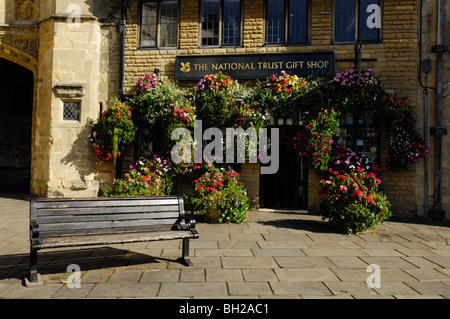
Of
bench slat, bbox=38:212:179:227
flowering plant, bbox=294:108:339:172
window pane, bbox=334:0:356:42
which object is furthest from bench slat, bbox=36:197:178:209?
window pane, bbox=334:0:356:42

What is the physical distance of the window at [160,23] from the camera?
10.2 m

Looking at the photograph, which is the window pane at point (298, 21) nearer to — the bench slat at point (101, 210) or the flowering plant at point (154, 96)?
the flowering plant at point (154, 96)

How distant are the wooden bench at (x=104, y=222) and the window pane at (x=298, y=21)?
676cm

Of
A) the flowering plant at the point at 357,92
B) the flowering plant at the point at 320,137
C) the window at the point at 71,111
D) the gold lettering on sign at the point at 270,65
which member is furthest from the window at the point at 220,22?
the window at the point at 71,111

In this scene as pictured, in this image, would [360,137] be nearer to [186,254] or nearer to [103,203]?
[186,254]

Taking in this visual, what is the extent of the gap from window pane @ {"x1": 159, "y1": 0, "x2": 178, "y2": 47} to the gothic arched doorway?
8882mm

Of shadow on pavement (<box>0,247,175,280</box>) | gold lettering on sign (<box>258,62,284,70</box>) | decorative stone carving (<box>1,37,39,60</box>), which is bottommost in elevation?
shadow on pavement (<box>0,247,175,280</box>)

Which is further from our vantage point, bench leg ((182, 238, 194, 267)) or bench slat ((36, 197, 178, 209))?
bench leg ((182, 238, 194, 267))

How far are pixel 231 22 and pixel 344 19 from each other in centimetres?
322

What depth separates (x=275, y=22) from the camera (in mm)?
9742

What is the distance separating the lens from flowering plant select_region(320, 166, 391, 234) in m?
6.62

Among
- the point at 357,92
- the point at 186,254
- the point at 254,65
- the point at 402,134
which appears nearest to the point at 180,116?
the point at 254,65

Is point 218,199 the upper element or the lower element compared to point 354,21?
lower

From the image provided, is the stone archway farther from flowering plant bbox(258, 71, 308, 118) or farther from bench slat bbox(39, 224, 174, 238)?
bench slat bbox(39, 224, 174, 238)
